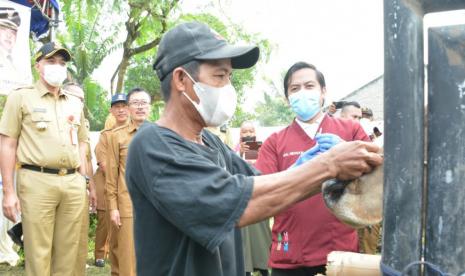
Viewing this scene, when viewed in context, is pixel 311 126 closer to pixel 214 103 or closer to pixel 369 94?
pixel 214 103

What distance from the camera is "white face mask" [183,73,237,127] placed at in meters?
1.93

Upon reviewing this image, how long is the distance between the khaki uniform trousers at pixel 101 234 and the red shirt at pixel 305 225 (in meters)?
3.82

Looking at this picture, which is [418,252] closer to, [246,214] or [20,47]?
[246,214]

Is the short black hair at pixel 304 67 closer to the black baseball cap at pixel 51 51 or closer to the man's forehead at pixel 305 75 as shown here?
the man's forehead at pixel 305 75

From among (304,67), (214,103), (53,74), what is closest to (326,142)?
(214,103)

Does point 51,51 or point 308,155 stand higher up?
point 51,51

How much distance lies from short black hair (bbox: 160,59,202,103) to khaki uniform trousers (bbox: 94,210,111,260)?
484 cm

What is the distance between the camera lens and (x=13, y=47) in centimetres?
551

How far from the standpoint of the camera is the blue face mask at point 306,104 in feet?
10.9

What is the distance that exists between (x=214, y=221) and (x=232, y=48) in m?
0.59

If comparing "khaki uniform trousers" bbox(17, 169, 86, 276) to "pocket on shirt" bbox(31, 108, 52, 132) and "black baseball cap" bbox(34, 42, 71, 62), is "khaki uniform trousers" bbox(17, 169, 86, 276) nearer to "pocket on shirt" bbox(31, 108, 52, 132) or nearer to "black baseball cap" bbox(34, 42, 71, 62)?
"pocket on shirt" bbox(31, 108, 52, 132)

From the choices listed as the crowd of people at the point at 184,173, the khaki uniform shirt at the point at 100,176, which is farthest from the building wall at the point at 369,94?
the crowd of people at the point at 184,173

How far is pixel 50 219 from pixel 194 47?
11.0 feet

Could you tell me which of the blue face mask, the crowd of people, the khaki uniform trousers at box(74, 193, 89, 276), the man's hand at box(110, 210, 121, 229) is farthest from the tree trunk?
the blue face mask
